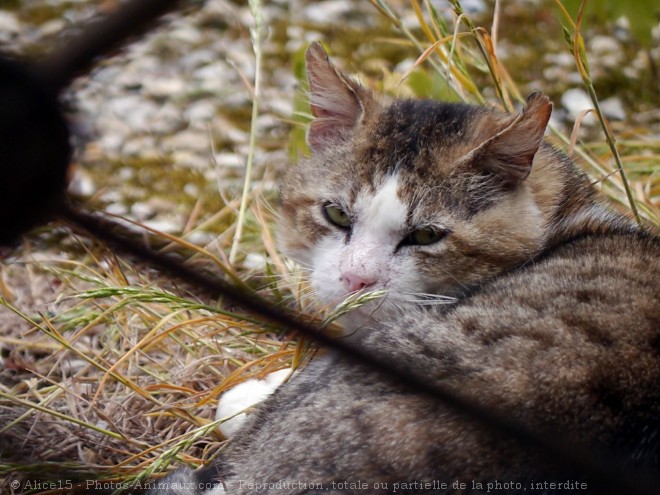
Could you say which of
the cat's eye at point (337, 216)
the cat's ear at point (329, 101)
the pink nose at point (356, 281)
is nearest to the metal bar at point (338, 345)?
the pink nose at point (356, 281)

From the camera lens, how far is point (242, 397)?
1602mm

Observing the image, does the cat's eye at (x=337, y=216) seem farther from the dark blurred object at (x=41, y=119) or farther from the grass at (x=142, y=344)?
the dark blurred object at (x=41, y=119)

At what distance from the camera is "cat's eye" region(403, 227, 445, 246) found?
1419 mm

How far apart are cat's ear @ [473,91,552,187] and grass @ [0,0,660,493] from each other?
0.40ft

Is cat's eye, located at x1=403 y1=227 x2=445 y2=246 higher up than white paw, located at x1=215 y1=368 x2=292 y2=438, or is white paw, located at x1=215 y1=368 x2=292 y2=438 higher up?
cat's eye, located at x1=403 y1=227 x2=445 y2=246

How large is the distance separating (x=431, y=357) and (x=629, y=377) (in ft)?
0.88

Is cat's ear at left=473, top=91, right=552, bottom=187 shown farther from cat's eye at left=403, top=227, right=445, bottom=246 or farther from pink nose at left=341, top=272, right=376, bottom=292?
pink nose at left=341, top=272, right=376, bottom=292

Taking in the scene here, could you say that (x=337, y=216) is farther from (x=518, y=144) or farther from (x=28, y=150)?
(x=28, y=150)

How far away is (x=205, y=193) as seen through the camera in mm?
2602

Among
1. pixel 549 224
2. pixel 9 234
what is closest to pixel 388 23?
pixel 549 224

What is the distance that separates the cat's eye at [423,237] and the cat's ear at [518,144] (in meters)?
0.16

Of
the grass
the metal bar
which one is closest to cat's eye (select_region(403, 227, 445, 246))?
the grass

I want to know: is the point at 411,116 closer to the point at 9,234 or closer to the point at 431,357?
the point at 431,357

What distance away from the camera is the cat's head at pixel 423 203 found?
1388 millimetres
